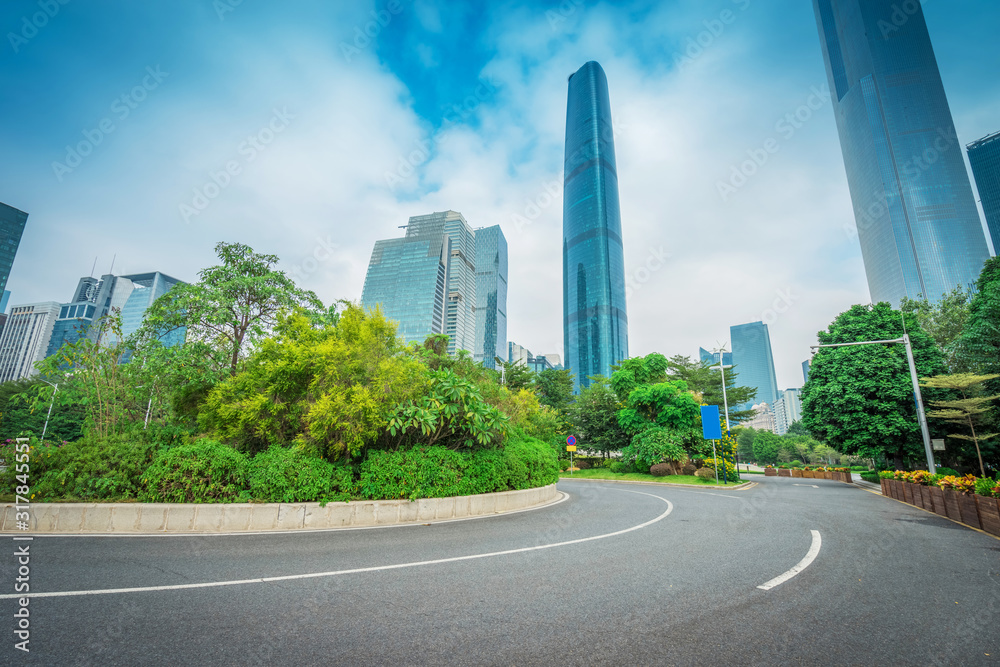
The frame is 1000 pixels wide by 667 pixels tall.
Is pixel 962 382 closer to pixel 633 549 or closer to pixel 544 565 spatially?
pixel 633 549

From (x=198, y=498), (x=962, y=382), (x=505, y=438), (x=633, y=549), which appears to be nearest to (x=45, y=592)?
(x=198, y=498)

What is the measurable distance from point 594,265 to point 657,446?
166 meters

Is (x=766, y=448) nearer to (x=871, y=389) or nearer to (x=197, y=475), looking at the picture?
(x=871, y=389)

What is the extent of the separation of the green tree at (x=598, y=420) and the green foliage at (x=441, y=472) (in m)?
26.0

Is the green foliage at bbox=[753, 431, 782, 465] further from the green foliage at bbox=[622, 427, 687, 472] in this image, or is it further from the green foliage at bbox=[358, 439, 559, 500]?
the green foliage at bbox=[358, 439, 559, 500]

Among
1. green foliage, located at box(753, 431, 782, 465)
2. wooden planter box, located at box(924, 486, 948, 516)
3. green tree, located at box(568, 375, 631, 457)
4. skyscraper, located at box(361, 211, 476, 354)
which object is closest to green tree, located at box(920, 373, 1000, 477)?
wooden planter box, located at box(924, 486, 948, 516)

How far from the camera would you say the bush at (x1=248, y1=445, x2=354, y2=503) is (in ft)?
26.8

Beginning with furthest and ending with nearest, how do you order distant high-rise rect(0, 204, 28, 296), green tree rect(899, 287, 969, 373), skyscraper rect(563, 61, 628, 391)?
skyscraper rect(563, 61, 628, 391) → distant high-rise rect(0, 204, 28, 296) → green tree rect(899, 287, 969, 373)

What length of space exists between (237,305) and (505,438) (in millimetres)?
10503

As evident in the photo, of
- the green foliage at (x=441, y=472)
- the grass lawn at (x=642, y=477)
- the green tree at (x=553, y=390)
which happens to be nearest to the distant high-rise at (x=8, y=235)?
the green tree at (x=553, y=390)

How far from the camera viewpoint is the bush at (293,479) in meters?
8.16

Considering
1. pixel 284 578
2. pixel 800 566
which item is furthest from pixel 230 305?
pixel 800 566

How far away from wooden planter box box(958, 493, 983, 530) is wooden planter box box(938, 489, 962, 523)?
6.9 inches

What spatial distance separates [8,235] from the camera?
134250 millimetres
